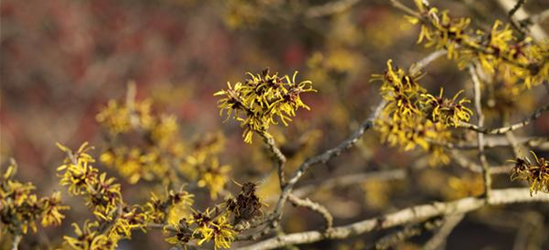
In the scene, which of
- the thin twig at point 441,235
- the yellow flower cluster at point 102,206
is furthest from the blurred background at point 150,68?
the yellow flower cluster at point 102,206

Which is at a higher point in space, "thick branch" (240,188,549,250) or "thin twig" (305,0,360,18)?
"thin twig" (305,0,360,18)

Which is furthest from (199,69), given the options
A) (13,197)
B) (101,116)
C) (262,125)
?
(262,125)

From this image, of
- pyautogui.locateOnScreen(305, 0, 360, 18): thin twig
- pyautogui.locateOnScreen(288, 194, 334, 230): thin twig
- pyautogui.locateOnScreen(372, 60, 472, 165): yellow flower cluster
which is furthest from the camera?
pyautogui.locateOnScreen(305, 0, 360, 18): thin twig

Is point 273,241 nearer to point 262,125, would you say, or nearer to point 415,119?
point 262,125

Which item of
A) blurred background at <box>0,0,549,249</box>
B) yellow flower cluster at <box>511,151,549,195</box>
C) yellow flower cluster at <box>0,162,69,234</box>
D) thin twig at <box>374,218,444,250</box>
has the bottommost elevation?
yellow flower cluster at <box>511,151,549,195</box>

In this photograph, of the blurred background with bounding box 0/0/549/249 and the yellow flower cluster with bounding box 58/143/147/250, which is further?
the blurred background with bounding box 0/0/549/249

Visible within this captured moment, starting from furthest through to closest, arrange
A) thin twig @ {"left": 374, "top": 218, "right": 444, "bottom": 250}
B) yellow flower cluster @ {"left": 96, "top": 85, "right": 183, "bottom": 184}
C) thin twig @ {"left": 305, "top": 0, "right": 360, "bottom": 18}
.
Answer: thin twig @ {"left": 305, "top": 0, "right": 360, "bottom": 18}, yellow flower cluster @ {"left": 96, "top": 85, "right": 183, "bottom": 184}, thin twig @ {"left": 374, "top": 218, "right": 444, "bottom": 250}

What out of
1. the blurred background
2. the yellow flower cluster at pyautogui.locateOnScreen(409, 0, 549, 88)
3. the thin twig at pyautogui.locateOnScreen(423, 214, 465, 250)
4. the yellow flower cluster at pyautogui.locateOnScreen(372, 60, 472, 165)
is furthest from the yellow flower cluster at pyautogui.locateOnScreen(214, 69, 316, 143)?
the blurred background

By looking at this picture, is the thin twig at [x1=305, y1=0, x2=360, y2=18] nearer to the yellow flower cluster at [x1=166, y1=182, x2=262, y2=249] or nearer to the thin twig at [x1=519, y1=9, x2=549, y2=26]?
the thin twig at [x1=519, y1=9, x2=549, y2=26]

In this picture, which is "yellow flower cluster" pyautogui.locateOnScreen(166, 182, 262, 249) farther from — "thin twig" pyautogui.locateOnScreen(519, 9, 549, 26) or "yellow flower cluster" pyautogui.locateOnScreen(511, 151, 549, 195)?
"thin twig" pyautogui.locateOnScreen(519, 9, 549, 26)

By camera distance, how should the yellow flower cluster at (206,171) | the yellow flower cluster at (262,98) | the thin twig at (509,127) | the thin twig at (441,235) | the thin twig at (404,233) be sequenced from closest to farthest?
the yellow flower cluster at (262,98), the thin twig at (509,127), the thin twig at (404,233), the yellow flower cluster at (206,171), the thin twig at (441,235)

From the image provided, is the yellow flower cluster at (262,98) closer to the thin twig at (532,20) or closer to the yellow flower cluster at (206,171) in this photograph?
the yellow flower cluster at (206,171)
